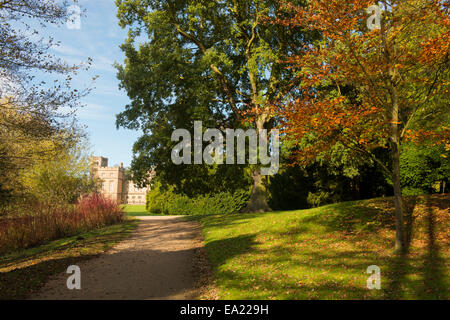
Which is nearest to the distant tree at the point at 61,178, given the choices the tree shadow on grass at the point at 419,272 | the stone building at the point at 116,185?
the tree shadow on grass at the point at 419,272

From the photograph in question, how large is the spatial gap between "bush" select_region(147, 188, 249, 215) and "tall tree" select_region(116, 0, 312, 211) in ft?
20.3

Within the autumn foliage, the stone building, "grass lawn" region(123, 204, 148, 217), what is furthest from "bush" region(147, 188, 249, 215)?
the stone building

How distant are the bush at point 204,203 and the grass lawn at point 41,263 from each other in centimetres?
1171

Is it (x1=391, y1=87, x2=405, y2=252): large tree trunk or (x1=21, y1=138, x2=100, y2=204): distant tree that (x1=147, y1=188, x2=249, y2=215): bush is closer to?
(x1=21, y1=138, x2=100, y2=204): distant tree

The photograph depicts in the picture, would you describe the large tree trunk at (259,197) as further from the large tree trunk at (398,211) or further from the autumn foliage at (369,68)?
the large tree trunk at (398,211)

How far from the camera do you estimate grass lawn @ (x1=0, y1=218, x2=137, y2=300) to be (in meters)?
6.44

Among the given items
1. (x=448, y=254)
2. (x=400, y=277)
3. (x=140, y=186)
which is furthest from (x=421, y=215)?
(x=140, y=186)

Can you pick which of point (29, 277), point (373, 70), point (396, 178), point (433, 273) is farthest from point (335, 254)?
point (29, 277)

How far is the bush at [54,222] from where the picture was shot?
11.9 m

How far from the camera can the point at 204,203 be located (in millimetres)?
25141

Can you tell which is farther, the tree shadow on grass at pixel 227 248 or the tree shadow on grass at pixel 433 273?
the tree shadow on grass at pixel 227 248

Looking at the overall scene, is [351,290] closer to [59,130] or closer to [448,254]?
[448,254]

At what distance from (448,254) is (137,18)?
1723 cm

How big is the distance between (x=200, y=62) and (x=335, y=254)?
1100cm
